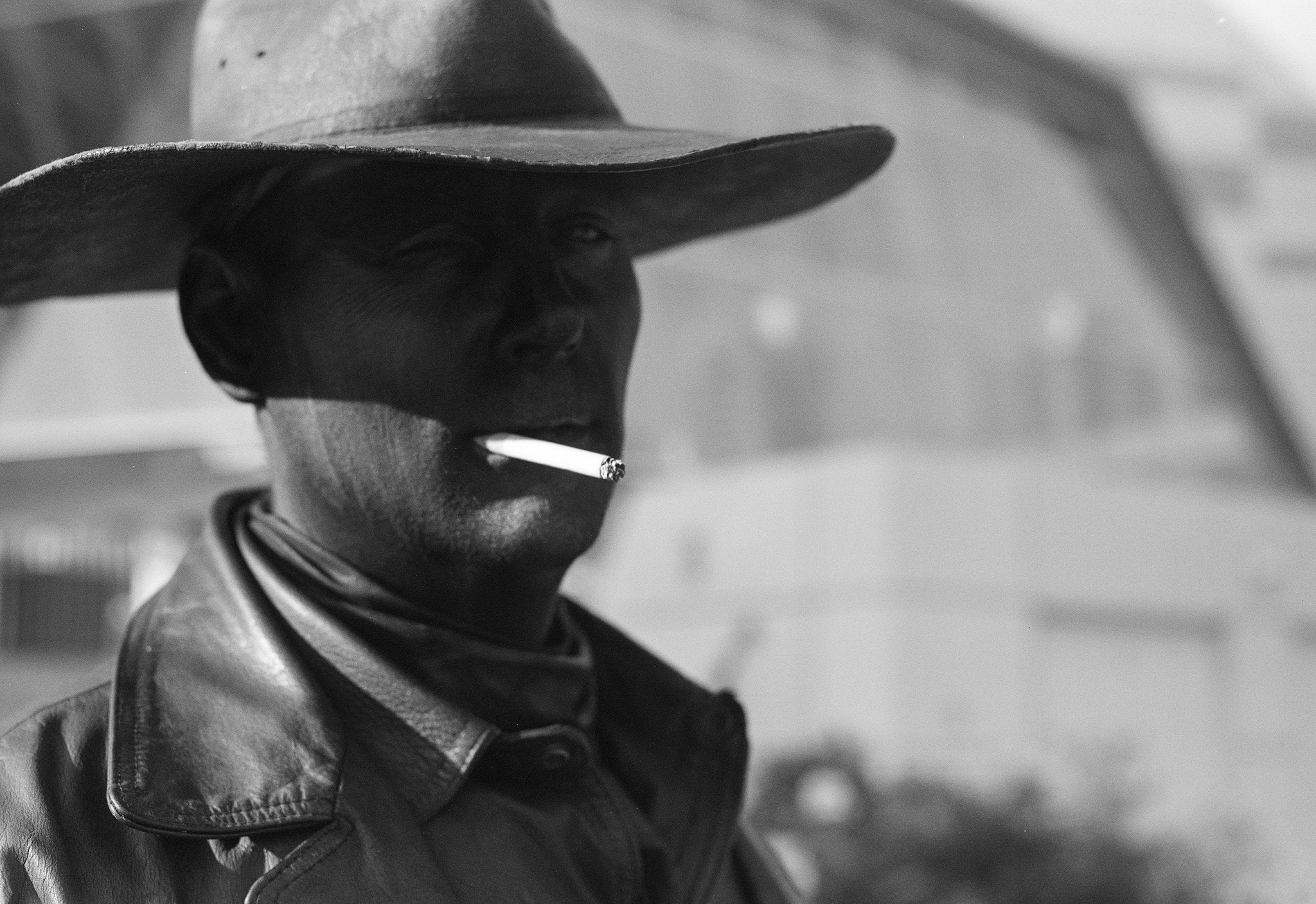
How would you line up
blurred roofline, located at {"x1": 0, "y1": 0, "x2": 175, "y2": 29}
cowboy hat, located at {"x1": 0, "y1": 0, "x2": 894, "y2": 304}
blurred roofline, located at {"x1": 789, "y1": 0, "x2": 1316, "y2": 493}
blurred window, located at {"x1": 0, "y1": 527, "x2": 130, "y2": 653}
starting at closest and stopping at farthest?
1. cowboy hat, located at {"x1": 0, "y1": 0, "x2": 894, "y2": 304}
2. blurred roofline, located at {"x1": 0, "y1": 0, "x2": 175, "y2": 29}
3. blurred window, located at {"x1": 0, "y1": 527, "x2": 130, "y2": 653}
4. blurred roofline, located at {"x1": 789, "y1": 0, "x2": 1316, "y2": 493}

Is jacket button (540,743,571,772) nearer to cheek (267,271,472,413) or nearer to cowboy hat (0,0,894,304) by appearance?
cheek (267,271,472,413)

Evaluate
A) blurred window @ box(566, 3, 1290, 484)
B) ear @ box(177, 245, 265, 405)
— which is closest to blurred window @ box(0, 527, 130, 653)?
blurred window @ box(566, 3, 1290, 484)

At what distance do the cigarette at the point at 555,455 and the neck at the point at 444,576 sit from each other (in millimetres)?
106

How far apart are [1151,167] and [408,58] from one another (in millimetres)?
26033

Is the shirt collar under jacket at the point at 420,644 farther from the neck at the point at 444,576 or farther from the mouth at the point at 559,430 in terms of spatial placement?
the mouth at the point at 559,430

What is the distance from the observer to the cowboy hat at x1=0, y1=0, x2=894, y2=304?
1.52 metres

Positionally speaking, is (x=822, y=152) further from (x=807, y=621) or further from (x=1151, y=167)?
(x=1151, y=167)

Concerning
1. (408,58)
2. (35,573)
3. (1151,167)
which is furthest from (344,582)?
(1151,167)

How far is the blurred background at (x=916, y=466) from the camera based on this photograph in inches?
441

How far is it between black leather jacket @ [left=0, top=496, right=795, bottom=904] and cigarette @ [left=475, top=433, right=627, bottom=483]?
240mm

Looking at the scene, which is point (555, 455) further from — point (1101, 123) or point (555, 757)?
point (1101, 123)

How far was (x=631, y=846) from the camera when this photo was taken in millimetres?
1678

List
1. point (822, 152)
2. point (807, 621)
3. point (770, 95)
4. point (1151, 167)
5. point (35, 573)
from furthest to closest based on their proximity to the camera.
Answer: point (1151, 167)
point (770, 95)
point (35, 573)
point (807, 621)
point (822, 152)

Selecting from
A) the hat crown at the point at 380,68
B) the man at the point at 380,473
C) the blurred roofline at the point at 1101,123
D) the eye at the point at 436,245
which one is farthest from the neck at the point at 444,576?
the blurred roofline at the point at 1101,123
